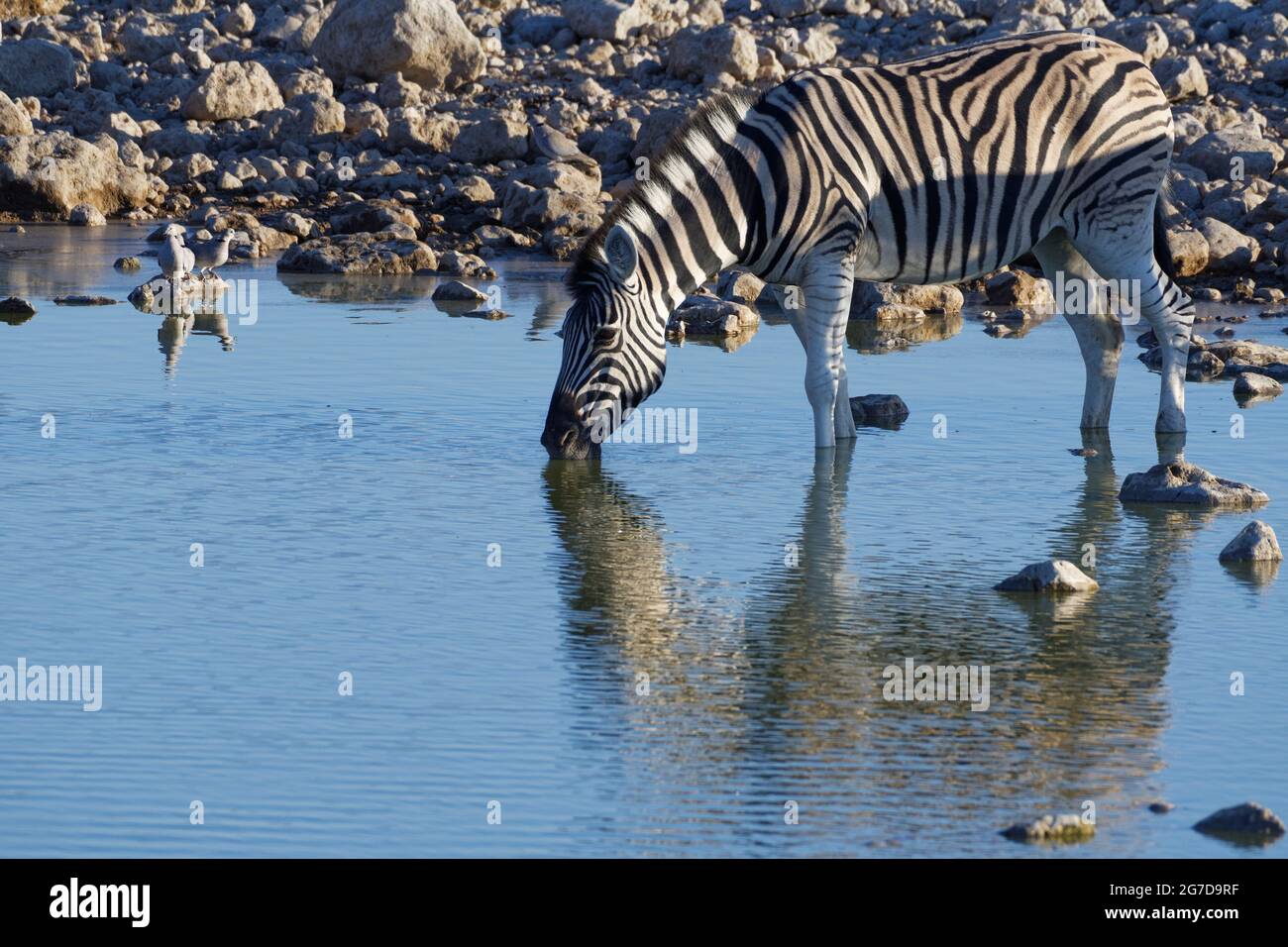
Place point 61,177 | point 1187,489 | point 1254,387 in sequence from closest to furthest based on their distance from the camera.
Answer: point 1187,489
point 1254,387
point 61,177

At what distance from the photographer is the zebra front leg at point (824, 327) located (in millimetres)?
12297

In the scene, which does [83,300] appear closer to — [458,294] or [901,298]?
[458,294]

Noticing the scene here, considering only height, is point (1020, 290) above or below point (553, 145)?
below

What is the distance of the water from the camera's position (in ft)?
22.4

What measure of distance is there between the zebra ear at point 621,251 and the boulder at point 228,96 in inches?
775

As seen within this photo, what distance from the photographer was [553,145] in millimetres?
27172

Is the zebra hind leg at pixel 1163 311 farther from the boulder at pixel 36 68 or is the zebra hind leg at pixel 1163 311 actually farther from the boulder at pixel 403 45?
the boulder at pixel 36 68

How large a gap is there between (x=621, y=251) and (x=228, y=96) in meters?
19.7

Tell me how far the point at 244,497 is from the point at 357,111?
62.8 ft

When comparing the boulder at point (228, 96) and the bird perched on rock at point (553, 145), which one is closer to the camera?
the bird perched on rock at point (553, 145)

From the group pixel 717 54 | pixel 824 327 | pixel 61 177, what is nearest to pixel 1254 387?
pixel 824 327

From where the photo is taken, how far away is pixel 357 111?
29.8m

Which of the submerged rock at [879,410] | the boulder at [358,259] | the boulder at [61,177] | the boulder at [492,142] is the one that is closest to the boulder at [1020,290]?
the submerged rock at [879,410]

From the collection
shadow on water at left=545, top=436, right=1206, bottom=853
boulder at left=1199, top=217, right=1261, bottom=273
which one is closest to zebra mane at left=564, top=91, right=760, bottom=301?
shadow on water at left=545, top=436, right=1206, bottom=853
